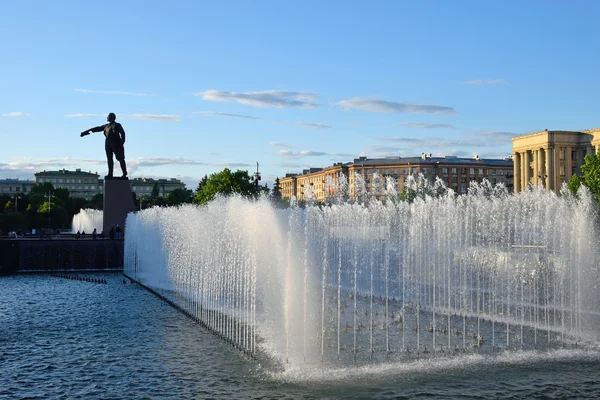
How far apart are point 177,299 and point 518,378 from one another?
18505mm

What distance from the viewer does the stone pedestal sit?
5219 centimetres

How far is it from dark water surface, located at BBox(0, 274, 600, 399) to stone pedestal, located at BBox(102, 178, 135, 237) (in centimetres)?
2855

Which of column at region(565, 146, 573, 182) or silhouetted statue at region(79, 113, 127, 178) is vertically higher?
column at region(565, 146, 573, 182)

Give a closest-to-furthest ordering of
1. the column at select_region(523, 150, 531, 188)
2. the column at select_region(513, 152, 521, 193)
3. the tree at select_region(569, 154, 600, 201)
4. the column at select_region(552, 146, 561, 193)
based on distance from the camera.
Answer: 1. the tree at select_region(569, 154, 600, 201)
2. the column at select_region(552, 146, 561, 193)
3. the column at select_region(523, 150, 531, 188)
4. the column at select_region(513, 152, 521, 193)

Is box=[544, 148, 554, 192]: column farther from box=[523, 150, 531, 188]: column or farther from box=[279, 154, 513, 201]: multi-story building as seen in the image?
box=[279, 154, 513, 201]: multi-story building

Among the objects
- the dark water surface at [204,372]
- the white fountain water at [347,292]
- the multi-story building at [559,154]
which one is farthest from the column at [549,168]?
the dark water surface at [204,372]

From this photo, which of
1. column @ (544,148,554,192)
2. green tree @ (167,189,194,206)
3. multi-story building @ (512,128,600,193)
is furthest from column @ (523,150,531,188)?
green tree @ (167,189,194,206)

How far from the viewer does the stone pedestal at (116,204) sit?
171ft

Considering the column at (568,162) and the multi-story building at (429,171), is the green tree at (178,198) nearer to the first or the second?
the multi-story building at (429,171)

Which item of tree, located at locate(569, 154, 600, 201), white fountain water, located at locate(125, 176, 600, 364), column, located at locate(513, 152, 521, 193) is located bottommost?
white fountain water, located at locate(125, 176, 600, 364)

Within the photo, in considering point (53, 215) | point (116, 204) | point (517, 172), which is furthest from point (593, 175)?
point (53, 215)

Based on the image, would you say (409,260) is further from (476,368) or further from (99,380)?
(99,380)

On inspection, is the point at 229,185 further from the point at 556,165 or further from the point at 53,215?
the point at 556,165

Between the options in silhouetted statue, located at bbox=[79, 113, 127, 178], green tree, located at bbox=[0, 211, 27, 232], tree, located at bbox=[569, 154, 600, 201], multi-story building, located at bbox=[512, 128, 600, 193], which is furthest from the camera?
multi-story building, located at bbox=[512, 128, 600, 193]
